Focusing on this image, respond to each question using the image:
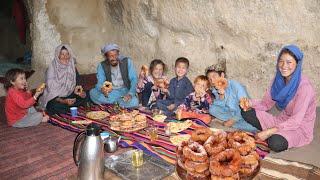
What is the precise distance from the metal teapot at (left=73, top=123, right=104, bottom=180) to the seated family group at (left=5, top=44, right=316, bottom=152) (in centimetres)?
212

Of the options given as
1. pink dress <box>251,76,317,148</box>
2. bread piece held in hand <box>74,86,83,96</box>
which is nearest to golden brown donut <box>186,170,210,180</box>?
pink dress <box>251,76,317,148</box>

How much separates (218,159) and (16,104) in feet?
11.9

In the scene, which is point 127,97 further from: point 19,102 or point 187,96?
point 19,102

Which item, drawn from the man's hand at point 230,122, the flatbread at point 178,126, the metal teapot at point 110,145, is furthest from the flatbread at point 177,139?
the man's hand at point 230,122

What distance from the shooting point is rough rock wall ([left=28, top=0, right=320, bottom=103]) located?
4.50 m

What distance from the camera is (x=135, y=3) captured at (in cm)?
640

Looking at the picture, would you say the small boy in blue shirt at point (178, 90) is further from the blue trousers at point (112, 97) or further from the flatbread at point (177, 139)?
the flatbread at point (177, 139)

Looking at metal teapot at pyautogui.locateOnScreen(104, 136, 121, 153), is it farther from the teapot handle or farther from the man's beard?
the man's beard

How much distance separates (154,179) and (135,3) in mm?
4790

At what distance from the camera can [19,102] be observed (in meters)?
4.45

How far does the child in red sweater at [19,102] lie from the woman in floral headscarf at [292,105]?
3177 mm

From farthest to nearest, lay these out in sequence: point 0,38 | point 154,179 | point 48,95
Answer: point 0,38 < point 48,95 < point 154,179

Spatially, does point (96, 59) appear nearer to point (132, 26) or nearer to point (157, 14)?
point (132, 26)

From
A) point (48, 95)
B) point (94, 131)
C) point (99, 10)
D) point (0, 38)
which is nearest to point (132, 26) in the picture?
point (99, 10)
